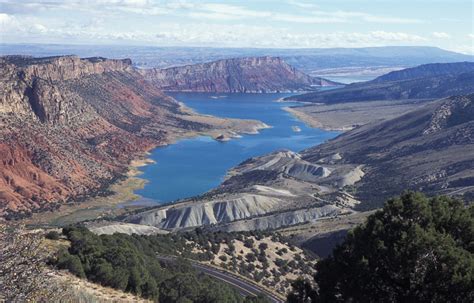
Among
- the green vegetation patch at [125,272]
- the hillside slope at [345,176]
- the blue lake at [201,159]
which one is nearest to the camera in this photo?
the green vegetation patch at [125,272]

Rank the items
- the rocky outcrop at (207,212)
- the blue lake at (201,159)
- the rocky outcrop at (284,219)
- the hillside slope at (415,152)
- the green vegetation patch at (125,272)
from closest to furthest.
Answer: the green vegetation patch at (125,272)
the rocky outcrop at (284,219)
the rocky outcrop at (207,212)
the hillside slope at (415,152)
the blue lake at (201,159)

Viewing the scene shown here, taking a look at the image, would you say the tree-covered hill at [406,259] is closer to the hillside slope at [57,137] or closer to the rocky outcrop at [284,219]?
the rocky outcrop at [284,219]

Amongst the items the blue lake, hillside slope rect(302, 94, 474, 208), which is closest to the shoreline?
the blue lake

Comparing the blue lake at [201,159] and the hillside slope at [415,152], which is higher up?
the hillside slope at [415,152]

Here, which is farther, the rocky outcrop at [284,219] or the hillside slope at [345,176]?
the hillside slope at [345,176]

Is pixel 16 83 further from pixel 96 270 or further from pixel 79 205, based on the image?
pixel 96 270

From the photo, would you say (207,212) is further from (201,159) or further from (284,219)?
(201,159)

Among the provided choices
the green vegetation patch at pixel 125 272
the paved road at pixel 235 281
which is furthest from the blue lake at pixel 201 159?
the green vegetation patch at pixel 125 272
